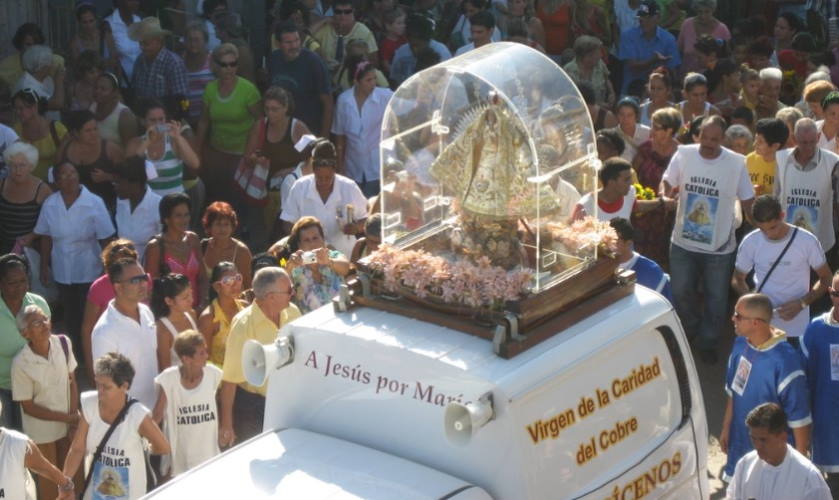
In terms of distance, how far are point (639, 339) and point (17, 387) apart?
3.95m

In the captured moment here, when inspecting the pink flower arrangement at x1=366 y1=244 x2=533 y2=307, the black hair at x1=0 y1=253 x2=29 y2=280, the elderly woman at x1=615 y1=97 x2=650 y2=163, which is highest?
the pink flower arrangement at x1=366 y1=244 x2=533 y2=307

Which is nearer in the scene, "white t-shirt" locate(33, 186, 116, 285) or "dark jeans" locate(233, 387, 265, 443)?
"dark jeans" locate(233, 387, 265, 443)

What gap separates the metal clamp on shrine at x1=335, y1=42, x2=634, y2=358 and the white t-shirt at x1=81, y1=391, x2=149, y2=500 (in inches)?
68.0

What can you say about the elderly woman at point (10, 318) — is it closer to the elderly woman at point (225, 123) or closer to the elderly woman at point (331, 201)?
the elderly woman at point (331, 201)

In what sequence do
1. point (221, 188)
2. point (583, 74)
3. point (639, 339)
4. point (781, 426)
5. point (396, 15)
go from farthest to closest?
1. point (396, 15)
2. point (583, 74)
3. point (221, 188)
4. point (781, 426)
5. point (639, 339)

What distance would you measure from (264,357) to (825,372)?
3.58 meters

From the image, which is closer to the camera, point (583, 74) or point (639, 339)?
point (639, 339)

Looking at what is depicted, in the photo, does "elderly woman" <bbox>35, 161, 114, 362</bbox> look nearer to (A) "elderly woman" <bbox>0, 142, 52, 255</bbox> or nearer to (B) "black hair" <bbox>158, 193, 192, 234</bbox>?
(A) "elderly woman" <bbox>0, 142, 52, 255</bbox>

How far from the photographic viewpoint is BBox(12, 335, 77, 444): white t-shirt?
8.38 metres

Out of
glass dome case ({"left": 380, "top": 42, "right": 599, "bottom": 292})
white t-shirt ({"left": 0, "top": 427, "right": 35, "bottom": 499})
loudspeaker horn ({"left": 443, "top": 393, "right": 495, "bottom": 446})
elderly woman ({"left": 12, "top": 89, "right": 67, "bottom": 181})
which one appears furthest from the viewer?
elderly woman ({"left": 12, "top": 89, "right": 67, "bottom": 181})

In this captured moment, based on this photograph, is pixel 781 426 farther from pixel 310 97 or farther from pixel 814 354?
pixel 310 97

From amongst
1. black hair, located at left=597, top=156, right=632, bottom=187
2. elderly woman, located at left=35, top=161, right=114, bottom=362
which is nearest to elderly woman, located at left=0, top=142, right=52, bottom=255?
elderly woman, located at left=35, top=161, right=114, bottom=362

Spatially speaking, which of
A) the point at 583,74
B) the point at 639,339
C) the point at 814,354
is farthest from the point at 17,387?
the point at 583,74

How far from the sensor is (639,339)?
6.46 meters
